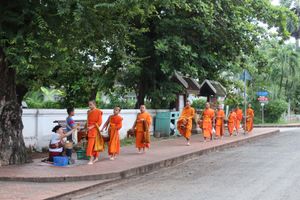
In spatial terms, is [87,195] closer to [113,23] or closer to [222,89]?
[113,23]

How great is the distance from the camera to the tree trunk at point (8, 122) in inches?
513

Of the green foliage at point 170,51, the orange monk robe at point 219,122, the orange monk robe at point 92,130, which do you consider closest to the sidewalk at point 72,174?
the orange monk robe at point 92,130

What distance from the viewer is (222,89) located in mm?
31438

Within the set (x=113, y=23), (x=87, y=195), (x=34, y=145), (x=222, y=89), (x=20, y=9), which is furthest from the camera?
(x=222, y=89)

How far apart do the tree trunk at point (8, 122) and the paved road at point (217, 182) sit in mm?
3423

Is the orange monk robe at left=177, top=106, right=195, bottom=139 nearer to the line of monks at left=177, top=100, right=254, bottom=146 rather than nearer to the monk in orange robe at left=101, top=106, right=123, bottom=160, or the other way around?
the line of monks at left=177, top=100, right=254, bottom=146

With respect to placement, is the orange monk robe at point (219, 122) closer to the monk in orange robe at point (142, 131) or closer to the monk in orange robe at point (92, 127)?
the monk in orange robe at point (142, 131)

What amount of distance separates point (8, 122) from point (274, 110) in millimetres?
37607

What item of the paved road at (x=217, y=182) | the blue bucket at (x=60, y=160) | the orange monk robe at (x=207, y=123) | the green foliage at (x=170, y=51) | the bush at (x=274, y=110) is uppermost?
the green foliage at (x=170, y=51)

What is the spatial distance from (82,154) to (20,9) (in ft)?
14.9

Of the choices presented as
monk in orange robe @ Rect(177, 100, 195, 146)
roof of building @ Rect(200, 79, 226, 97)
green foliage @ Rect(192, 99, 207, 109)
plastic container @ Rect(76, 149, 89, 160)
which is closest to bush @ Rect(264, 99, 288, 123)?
green foliage @ Rect(192, 99, 207, 109)

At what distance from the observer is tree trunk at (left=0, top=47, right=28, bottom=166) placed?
1302cm

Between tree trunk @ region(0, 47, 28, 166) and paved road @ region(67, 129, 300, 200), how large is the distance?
3423 millimetres

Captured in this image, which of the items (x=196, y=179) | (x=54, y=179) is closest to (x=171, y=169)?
(x=196, y=179)
